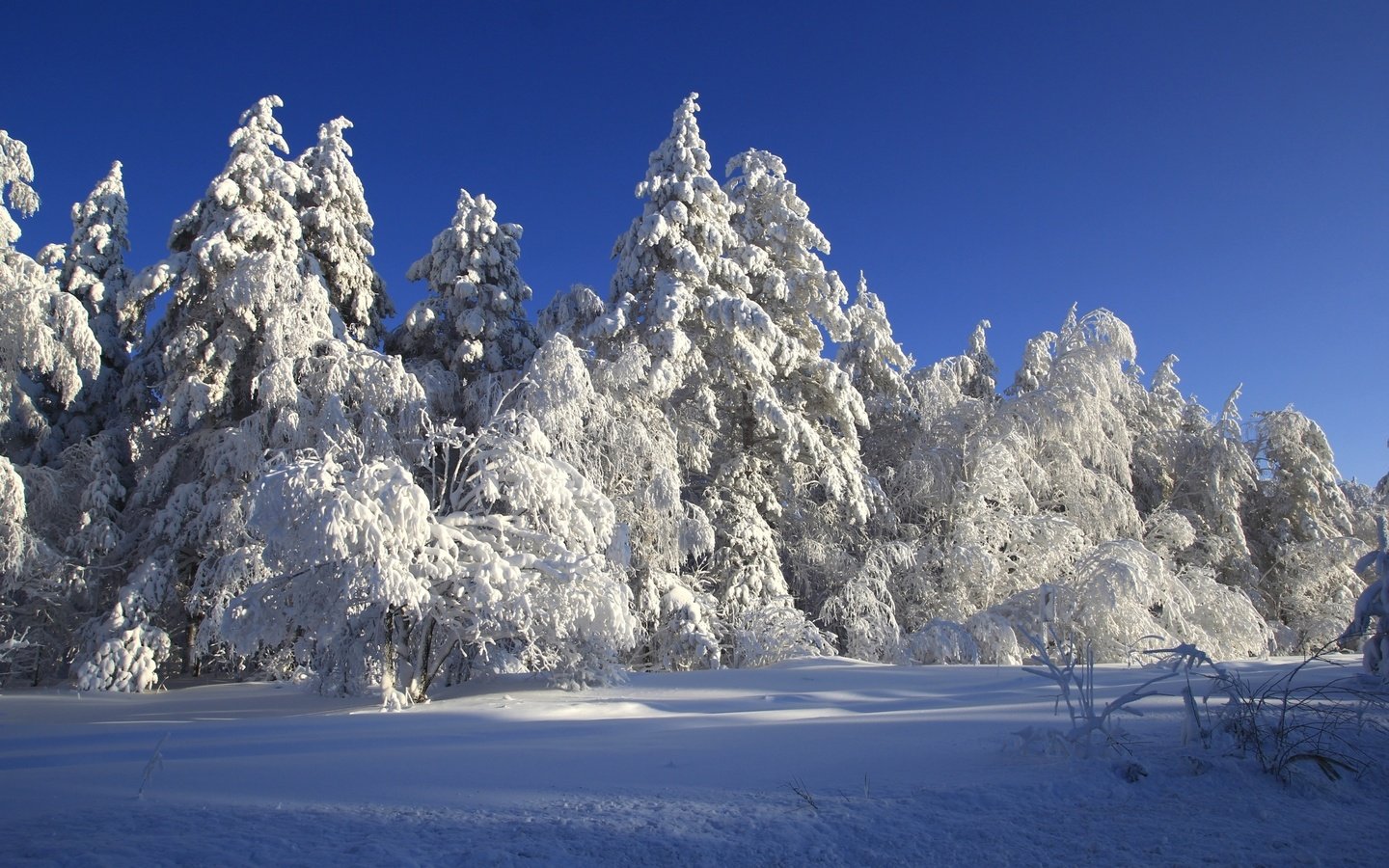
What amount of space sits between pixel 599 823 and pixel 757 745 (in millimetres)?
2043

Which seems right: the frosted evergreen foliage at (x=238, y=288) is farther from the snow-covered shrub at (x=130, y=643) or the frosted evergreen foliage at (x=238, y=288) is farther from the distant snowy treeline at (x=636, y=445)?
the snow-covered shrub at (x=130, y=643)

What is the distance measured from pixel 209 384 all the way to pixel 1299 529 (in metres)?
25.4

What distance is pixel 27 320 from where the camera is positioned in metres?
13.0

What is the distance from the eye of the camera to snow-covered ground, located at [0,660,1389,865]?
134 inches

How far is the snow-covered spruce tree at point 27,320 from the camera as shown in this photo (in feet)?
42.7

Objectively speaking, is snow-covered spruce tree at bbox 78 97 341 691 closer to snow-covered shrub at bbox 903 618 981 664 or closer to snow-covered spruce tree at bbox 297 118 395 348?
snow-covered spruce tree at bbox 297 118 395 348

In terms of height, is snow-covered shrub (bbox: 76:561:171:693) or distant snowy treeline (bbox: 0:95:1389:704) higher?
distant snowy treeline (bbox: 0:95:1389:704)

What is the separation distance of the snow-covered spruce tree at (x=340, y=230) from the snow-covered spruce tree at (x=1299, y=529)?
72.4 ft

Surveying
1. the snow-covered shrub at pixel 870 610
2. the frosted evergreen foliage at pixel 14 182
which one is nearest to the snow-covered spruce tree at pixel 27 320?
the frosted evergreen foliage at pixel 14 182

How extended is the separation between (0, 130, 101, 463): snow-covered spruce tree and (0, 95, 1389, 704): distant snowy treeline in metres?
0.05

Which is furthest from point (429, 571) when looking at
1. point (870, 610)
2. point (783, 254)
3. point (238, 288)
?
point (783, 254)

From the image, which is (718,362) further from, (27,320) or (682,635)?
(27,320)

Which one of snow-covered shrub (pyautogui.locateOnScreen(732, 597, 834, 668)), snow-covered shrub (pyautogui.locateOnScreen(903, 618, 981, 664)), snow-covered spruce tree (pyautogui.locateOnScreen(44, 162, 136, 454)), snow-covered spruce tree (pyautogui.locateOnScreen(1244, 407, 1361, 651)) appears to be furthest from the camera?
snow-covered spruce tree (pyautogui.locateOnScreen(1244, 407, 1361, 651))

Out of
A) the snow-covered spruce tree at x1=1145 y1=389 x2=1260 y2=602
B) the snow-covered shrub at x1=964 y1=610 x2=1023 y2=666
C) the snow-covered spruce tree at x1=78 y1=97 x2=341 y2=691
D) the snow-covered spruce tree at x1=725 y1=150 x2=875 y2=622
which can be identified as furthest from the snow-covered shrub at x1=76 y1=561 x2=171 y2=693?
the snow-covered spruce tree at x1=1145 y1=389 x2=1260 y2=602
